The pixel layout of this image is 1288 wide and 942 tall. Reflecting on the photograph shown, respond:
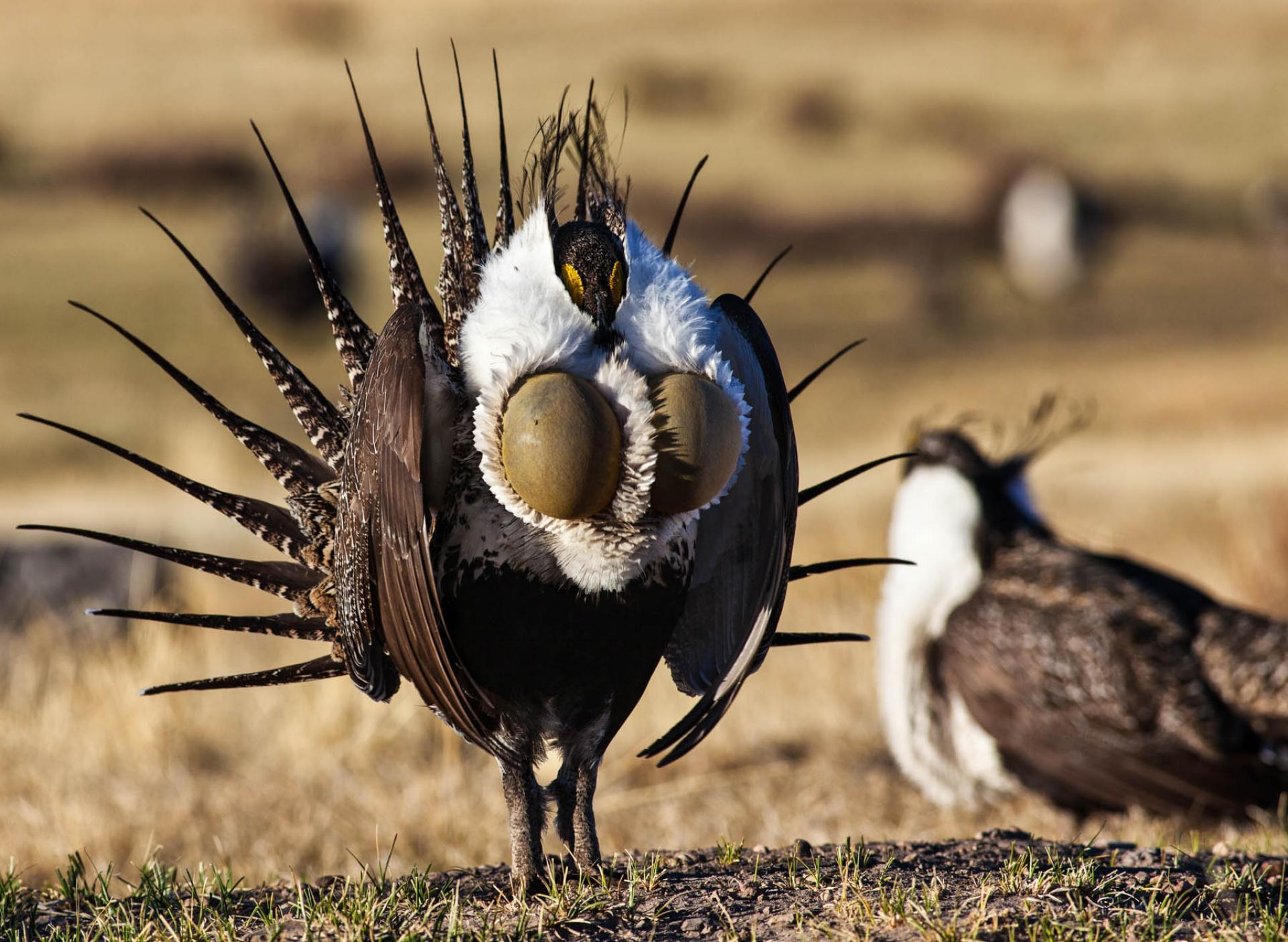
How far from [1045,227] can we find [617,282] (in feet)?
78.1

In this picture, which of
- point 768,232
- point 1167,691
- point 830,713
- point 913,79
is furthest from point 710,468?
point 913,79

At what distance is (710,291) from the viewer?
9.46ft

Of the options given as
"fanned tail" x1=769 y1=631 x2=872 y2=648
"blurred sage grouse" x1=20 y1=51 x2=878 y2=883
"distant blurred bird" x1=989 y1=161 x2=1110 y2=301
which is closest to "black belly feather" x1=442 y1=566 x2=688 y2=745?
"blurred sage grouse" x1=20 y1=51 x2=878 y2=883

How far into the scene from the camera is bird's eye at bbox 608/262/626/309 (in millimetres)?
2588

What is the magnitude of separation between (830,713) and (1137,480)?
7068 mm

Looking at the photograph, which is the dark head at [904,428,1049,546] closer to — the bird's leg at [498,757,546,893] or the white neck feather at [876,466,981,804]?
the white neck feather at [876,466,981,804]

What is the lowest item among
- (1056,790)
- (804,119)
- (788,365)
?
(1056,790)

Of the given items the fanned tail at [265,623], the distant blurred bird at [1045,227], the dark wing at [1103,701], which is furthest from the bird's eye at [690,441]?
the distant blurred bird at [1045,227]

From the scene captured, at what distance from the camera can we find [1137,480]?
12.5 meters

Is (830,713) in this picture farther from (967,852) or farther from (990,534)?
Result: (967,852)

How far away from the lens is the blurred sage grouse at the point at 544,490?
251cm

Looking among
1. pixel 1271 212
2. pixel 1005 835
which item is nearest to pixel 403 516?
pixel 1005 835

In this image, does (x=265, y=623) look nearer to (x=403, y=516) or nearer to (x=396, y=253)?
(x=403, y=516)

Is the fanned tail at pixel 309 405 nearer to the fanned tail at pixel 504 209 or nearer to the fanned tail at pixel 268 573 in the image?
the fanned tail at pixel 268 573
